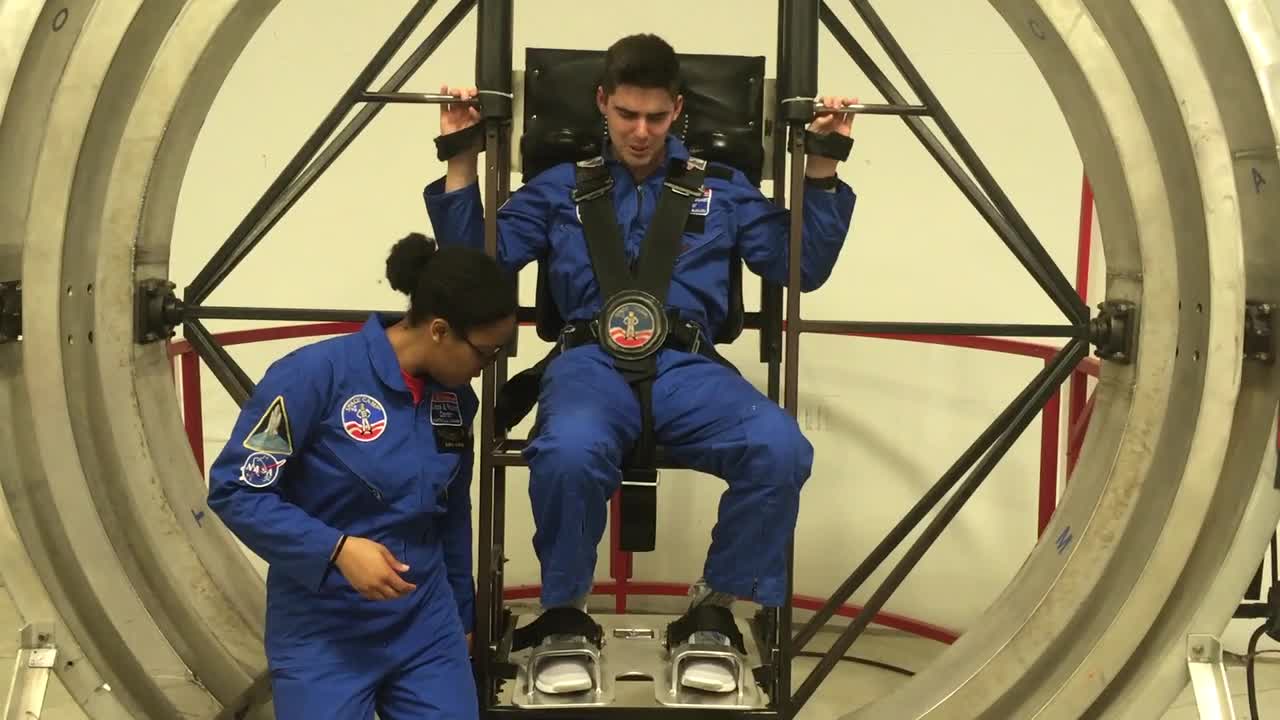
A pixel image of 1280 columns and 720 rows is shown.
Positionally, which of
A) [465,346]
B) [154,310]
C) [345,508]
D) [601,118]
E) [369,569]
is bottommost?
[369,569]

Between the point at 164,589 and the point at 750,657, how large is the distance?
1310 mm

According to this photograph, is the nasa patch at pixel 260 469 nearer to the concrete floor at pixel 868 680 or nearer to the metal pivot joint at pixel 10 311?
the metal pivot joint at pixel 10 311

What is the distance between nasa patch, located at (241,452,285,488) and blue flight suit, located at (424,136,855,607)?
1.53 ft

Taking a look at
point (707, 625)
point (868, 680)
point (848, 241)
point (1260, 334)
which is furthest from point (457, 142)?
point (868, 680)

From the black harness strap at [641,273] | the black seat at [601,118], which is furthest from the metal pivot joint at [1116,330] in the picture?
the black harness strap at [641,273]

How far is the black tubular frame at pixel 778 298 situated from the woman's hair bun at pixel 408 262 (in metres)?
0.19

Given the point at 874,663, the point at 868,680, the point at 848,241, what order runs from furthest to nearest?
the point at 848,241 → the point at 874,663 → the point at 868,680

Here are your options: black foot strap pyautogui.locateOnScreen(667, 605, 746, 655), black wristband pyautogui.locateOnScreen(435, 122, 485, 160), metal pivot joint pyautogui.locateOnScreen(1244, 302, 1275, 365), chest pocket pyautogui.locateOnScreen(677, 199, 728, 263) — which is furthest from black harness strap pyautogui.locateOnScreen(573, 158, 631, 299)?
metal pivot joint pyautogui.locateOnScreen(1244, 302, 1275, 365)

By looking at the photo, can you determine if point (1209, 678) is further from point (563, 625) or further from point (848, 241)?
point (848, 241)

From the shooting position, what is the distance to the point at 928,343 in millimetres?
4137

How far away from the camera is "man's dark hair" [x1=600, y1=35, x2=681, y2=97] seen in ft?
8.24

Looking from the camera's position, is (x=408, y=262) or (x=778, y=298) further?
(x=778, y=298)

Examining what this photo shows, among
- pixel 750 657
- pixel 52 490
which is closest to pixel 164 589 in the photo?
pixel 52 490

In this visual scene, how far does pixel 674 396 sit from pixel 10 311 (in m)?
1.24
